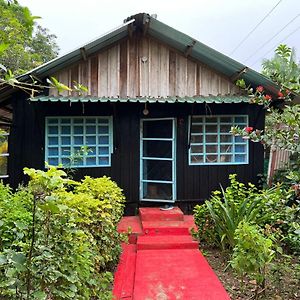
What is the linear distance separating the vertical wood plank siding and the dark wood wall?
0.33 metres

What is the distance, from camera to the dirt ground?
3453 mm

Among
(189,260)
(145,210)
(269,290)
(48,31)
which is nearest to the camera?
(269,290)

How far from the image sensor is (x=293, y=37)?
20.4 meters

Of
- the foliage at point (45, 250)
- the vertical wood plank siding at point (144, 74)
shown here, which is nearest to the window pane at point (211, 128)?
the vertical wood plank siding at point (144, 74)

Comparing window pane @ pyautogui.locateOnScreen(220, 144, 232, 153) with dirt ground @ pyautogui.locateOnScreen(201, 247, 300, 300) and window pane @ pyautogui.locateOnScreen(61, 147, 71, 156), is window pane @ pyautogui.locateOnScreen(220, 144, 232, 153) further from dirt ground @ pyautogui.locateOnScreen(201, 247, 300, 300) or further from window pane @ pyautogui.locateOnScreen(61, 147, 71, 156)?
window pane @ pyautogui.locateOnScreen(61, 147, 71, 156)

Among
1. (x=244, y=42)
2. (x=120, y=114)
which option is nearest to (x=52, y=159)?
(x=120, y=114)

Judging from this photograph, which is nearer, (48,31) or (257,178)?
(257,178)

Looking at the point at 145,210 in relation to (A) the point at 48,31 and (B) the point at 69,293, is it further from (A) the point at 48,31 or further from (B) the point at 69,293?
(A) the point at 48,31

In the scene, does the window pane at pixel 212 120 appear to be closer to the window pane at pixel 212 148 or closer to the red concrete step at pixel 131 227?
the window pane at pixel 212 148

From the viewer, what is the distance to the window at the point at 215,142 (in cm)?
692

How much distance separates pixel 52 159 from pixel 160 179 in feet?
7.57

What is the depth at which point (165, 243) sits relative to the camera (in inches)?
195

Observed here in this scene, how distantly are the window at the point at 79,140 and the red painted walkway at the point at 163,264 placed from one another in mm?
1553

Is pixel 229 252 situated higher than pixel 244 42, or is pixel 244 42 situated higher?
pixel 244 42
